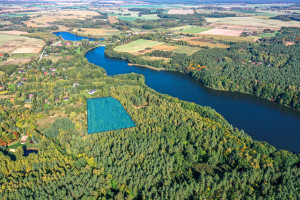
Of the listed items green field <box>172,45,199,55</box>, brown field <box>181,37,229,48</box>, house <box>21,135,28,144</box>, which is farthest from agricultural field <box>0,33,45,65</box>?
brown field <box>181,37,229,48</box>

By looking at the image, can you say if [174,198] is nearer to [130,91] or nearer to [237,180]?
[237,180]

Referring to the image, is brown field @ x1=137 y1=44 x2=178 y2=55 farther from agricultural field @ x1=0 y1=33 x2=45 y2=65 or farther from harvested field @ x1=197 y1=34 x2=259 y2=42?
agricultural field @ x1=0 y1=33 x2=45 y2=65

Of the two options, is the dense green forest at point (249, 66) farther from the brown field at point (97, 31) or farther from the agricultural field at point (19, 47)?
the brown field at point (97, 31)

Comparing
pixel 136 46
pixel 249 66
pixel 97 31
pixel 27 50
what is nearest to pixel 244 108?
pixel 249 66

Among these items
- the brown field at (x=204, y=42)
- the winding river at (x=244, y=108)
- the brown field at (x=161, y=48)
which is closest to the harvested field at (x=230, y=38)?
the brown field at (x=204, y=42)

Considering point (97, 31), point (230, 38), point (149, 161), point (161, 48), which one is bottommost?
point (149, 161)

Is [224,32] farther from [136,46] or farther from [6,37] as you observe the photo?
[6,37]

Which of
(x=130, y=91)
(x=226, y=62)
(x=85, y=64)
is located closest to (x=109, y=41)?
(x=85, y=64)
